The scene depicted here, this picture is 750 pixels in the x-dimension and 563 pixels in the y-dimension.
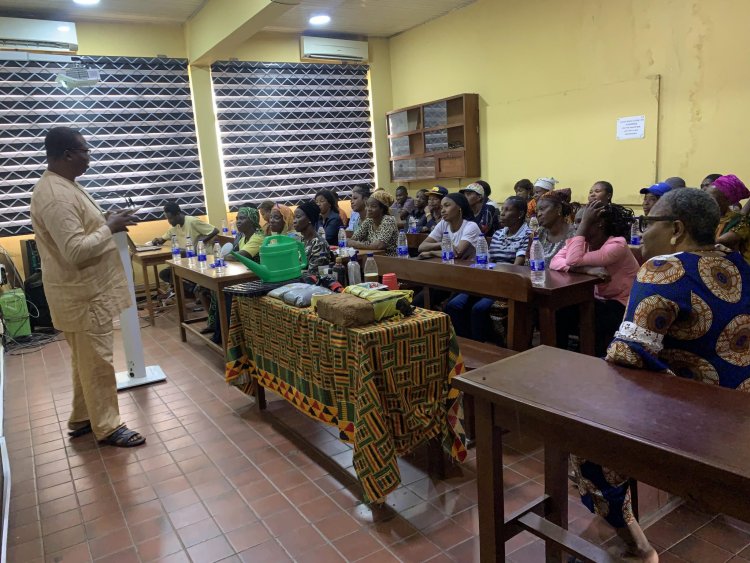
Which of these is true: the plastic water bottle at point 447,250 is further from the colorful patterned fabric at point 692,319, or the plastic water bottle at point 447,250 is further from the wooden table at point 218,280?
the colorful patterned fabric at point 692,319

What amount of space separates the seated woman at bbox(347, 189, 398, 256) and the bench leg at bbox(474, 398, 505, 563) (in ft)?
10.9

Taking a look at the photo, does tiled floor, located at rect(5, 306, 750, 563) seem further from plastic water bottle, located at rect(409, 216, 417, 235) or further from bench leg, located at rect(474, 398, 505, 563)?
plastic water bottle, located at rect(409, 216, 417, 235)

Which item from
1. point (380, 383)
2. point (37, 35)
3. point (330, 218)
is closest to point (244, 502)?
point (380, 383)

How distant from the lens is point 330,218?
582cm

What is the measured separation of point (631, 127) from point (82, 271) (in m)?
4.98

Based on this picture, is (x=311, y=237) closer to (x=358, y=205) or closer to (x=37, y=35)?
(x=358, y=205)

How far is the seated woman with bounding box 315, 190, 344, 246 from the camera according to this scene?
18.6ft

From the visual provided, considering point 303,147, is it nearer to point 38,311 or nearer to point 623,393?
point 38,311

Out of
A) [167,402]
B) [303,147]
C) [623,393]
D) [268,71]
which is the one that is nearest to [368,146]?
[303,147]

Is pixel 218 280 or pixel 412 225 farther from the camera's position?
pixel 412 225

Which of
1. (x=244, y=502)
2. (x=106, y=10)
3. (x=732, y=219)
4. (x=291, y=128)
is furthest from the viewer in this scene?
(x=291, y=128)

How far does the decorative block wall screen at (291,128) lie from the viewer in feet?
24.6

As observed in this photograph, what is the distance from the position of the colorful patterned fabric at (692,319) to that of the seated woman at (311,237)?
8.03 ft

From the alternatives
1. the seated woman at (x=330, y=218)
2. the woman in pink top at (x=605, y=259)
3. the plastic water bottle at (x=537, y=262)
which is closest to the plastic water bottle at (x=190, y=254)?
the seated woman at (x=330, y=218)
